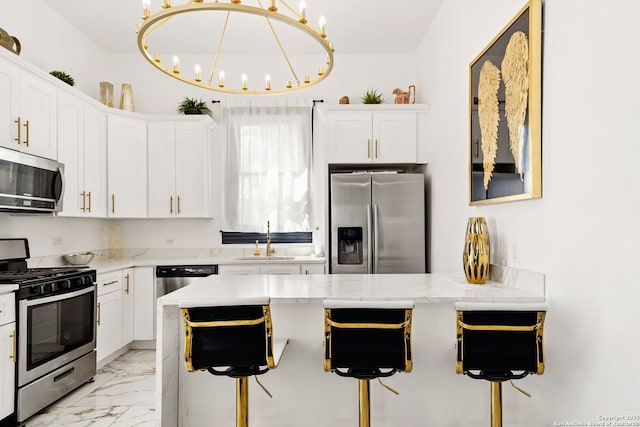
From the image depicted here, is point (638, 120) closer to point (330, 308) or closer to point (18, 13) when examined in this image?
point (330, 308)

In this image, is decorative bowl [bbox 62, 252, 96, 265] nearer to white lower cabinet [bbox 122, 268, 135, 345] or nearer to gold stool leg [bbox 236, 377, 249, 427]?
white lower cabinet [bbox 122, 268, 135, 345]

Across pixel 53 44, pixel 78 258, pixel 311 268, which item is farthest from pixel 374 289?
pixel 53 44

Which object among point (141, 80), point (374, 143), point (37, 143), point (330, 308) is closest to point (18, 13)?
point (37, 143)

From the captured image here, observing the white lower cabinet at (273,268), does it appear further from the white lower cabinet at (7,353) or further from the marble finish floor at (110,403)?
the white lower cabinet at (7,353)

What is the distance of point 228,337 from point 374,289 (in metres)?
0.86

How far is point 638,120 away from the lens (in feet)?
4.79

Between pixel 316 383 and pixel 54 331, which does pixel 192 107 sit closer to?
pixel 54 331

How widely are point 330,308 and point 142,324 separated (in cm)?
300

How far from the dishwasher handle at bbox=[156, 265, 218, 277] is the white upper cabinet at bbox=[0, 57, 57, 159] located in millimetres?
1437

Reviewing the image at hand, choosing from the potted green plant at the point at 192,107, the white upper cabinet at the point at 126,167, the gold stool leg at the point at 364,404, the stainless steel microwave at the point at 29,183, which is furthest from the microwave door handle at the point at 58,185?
the gold stool leg at the point at 364,404

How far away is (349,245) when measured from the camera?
407cm

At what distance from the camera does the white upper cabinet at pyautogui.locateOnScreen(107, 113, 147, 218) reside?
4.24m

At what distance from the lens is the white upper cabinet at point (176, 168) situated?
452 centimetres

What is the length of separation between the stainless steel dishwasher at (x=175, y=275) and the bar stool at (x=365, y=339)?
2.60 meters
